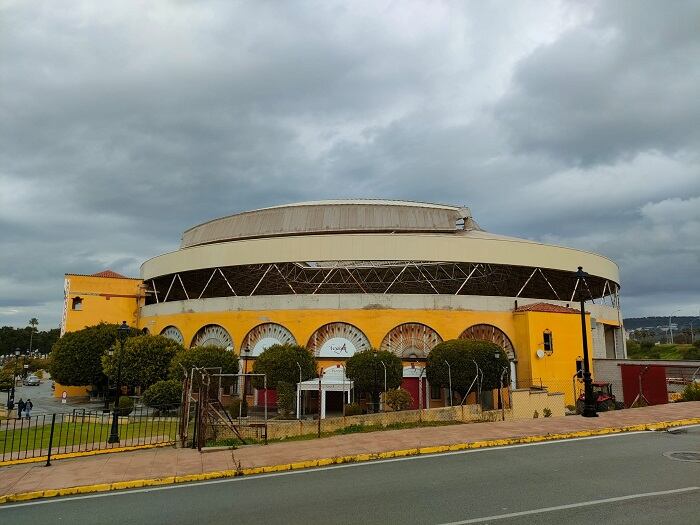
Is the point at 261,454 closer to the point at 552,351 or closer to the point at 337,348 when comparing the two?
the point at 337,348

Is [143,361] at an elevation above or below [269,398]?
above

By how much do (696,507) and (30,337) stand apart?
447ft

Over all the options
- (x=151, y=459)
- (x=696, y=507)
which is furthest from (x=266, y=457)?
(x=696, y=507)

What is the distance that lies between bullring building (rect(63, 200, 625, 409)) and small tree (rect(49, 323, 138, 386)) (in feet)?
13.4

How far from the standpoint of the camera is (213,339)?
34.1 metres

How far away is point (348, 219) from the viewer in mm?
39500

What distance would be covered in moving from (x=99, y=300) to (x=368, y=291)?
74.1 feet

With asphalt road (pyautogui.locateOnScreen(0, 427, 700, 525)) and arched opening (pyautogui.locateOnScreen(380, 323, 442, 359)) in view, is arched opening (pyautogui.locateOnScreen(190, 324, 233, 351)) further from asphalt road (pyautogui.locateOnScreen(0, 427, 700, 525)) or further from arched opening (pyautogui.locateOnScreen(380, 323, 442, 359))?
asphalt road (pyautogui.locateOnScreen(0, 427, 700, 525))

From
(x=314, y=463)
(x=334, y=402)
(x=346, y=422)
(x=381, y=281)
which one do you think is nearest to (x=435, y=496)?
(x=314, y=463)

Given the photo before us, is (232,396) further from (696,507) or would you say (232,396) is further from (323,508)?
(696,507)

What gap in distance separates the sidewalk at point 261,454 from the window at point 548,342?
46.2 ft

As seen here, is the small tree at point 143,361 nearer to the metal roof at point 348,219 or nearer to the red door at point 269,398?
the red door at point 269,398

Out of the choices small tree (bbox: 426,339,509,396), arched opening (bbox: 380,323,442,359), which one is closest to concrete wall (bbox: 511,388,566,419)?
small tree (bbox: 426,339,509,396)

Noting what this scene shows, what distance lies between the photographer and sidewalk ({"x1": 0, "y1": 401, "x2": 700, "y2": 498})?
33.4ft
